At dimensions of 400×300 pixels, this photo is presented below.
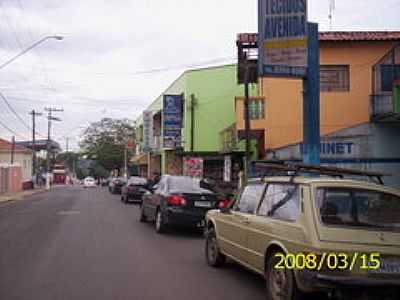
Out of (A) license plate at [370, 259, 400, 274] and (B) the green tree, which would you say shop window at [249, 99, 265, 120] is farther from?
(B) the green tree

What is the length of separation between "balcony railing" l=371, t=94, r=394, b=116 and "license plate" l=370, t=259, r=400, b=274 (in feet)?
47.0

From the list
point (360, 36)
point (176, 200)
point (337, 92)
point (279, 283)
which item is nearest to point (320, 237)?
point (279, 283)

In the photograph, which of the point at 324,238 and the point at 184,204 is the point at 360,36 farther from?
the point at 324,238

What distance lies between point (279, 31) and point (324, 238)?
8879mm

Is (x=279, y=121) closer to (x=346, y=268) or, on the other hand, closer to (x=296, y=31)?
(x=296, y=31)

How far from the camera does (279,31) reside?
551 inches

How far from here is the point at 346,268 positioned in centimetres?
591

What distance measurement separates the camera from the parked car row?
19.5 feet

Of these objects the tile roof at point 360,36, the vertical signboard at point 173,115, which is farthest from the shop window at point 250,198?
the vertical signboard at point 173,115

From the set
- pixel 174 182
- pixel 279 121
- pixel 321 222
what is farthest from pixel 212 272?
pixel 279 121

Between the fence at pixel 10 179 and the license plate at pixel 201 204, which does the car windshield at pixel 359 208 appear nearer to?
the license plate at pixel 201 204

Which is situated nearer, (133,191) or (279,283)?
(279,283)

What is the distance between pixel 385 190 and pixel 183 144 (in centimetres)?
2942

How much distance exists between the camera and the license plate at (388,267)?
5.97 meters
